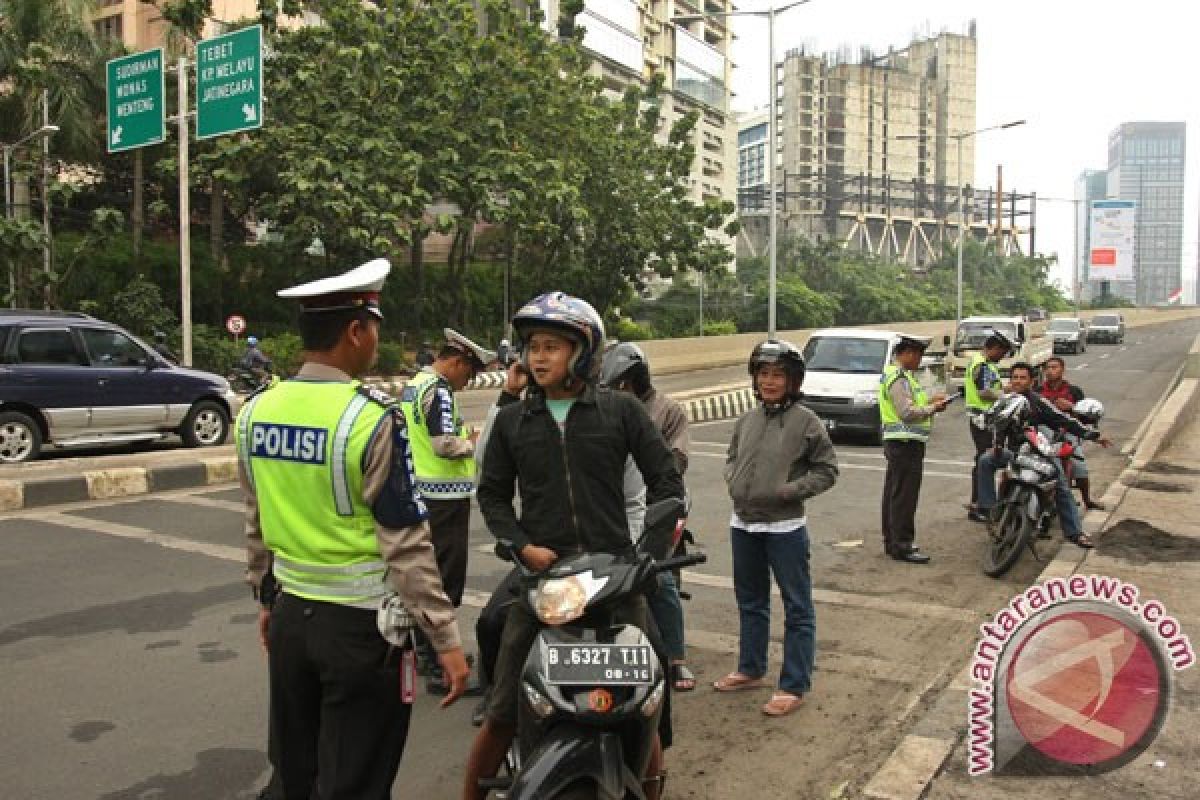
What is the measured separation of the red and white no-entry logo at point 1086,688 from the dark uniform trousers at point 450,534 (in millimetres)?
2471

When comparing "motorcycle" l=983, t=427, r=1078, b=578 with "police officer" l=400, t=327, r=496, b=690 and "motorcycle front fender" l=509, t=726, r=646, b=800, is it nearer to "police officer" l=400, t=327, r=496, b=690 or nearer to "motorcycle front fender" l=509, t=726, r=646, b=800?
"police officer" l=400, t=327, r=496, b=690

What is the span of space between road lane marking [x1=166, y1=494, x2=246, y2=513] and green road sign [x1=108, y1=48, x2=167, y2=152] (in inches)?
403

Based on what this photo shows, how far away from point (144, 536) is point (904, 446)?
607 centimetres

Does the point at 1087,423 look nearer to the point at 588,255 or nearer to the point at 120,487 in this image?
the point at 120,487

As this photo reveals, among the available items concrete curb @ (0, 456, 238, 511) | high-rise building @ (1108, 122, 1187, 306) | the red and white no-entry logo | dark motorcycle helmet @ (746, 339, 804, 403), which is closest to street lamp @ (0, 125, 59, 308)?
concrete curb @ (0, 456, 238, 511)

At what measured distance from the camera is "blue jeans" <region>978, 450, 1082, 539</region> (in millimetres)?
8195

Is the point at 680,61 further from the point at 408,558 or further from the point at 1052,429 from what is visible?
the point at 408,558

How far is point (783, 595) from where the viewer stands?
4.99 metres

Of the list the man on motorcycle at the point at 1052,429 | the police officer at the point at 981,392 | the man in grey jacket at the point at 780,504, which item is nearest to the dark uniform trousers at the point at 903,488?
the man on motorcycle at the point at 1052,429

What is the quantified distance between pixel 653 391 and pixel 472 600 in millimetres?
2459

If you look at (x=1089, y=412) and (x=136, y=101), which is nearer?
(x=1089, y=412)

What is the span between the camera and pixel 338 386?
2.77m

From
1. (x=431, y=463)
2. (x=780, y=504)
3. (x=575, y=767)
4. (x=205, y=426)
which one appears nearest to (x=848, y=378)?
(x=205, y=426)

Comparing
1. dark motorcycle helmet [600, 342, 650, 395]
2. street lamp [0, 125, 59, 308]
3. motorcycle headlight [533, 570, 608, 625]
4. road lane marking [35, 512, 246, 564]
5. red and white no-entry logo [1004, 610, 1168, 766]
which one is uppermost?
Result: street lamp [0, 125, 59, 308]
